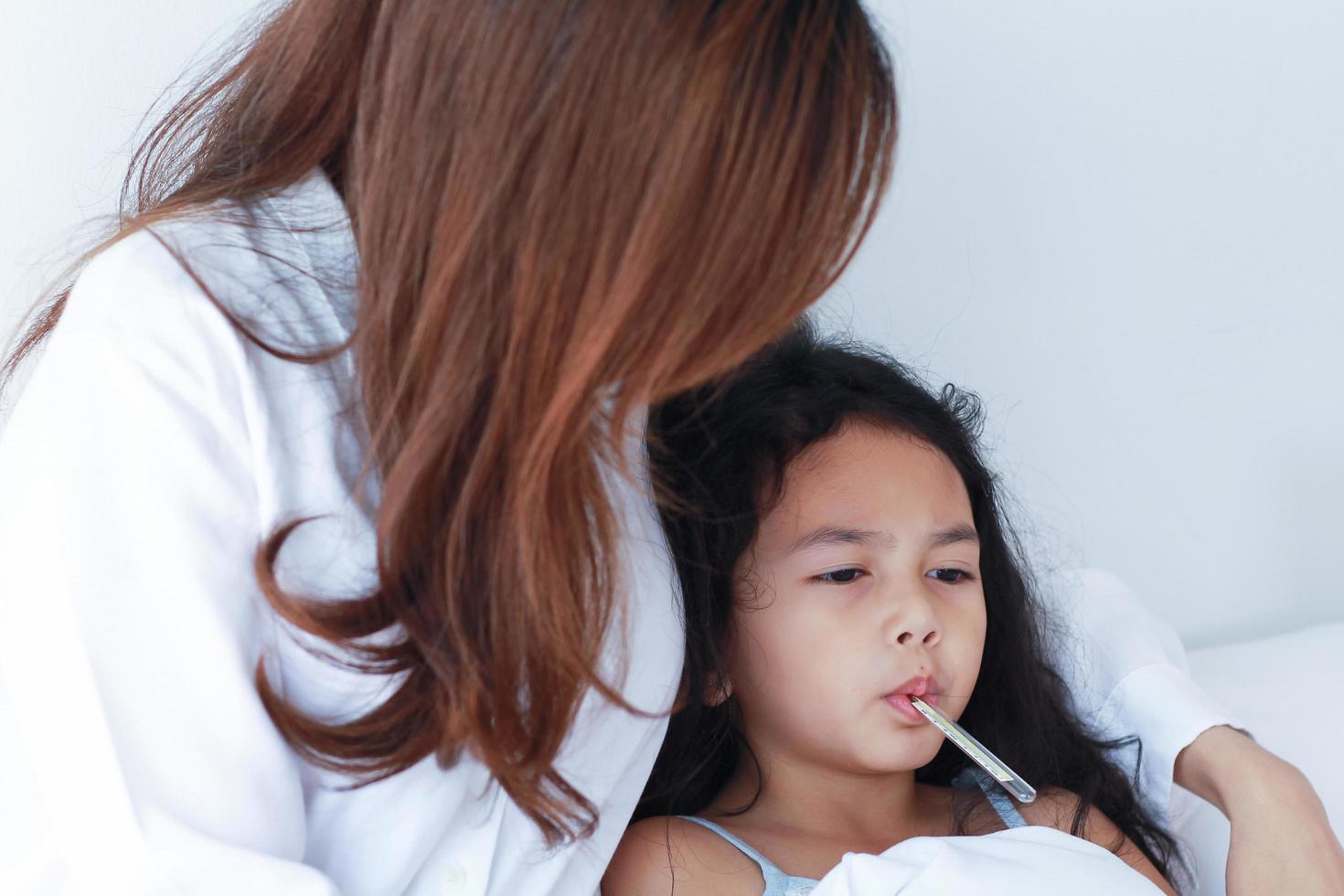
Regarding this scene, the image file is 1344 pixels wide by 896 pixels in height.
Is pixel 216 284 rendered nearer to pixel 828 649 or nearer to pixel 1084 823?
pixel 828 649

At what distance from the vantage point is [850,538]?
3.41ft

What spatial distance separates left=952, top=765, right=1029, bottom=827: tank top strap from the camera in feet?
3.76

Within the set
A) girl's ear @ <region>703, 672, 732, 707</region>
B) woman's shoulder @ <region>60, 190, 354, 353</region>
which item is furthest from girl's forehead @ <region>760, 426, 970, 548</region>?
woman's shoulder @ <region>60, 190, 354, 353</region>

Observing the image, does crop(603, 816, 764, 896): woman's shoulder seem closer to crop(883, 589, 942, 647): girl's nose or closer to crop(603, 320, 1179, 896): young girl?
crop(603, 320, 1179, 896): young girl

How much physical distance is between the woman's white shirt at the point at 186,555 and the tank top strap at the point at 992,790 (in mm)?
590

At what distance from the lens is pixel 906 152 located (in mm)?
1339

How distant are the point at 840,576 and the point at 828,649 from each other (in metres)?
0.06

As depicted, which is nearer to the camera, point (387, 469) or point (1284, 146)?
point (387, 469)

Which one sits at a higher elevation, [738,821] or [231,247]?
[231,247]

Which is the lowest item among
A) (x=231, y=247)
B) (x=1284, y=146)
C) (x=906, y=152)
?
(x=231, y=247)

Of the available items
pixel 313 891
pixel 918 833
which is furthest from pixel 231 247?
pixel 918 833

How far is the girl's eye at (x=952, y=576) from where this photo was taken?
1.08m

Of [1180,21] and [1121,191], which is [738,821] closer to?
[1121,191]

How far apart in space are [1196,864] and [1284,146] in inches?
31.6
